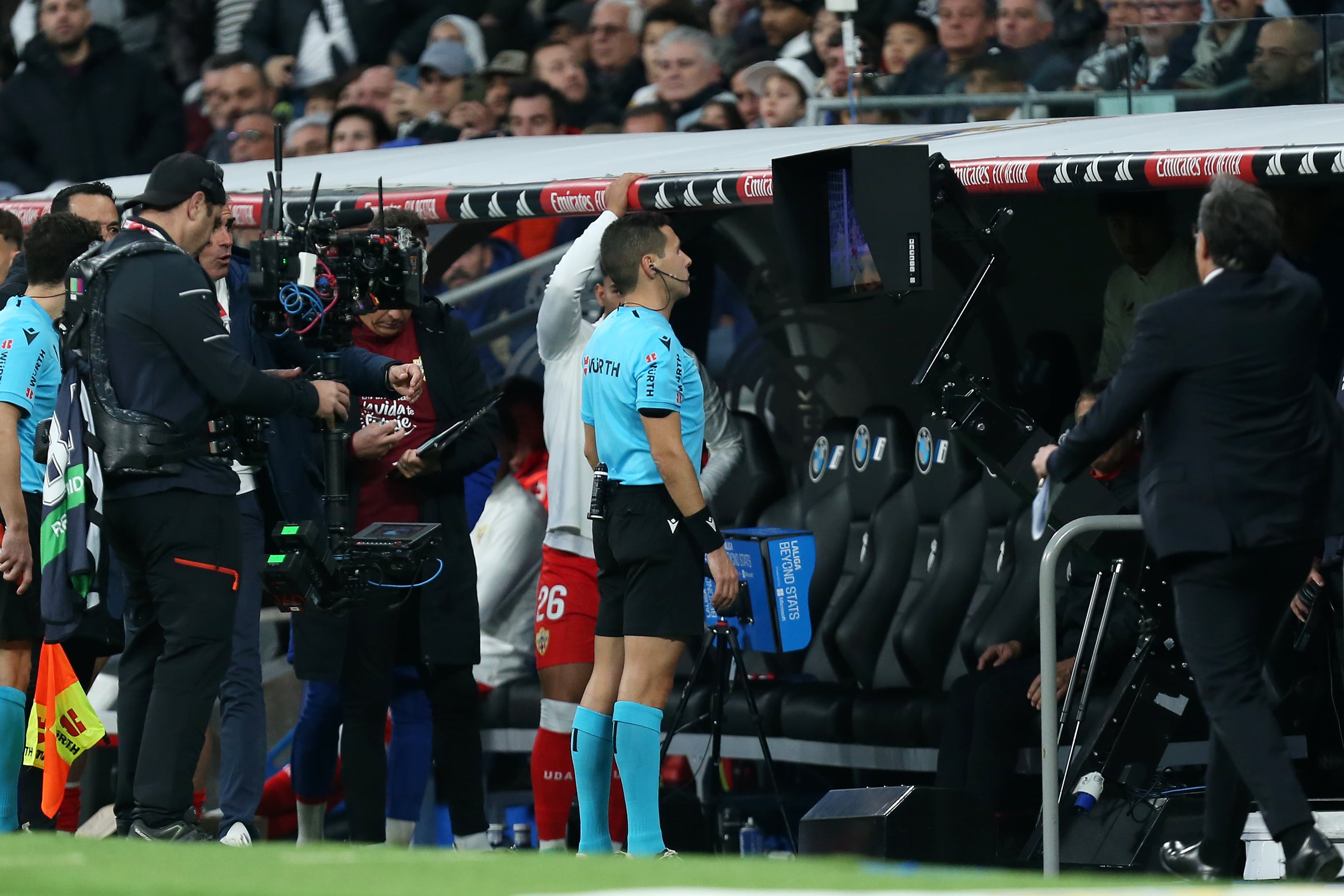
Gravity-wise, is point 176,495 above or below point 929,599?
above

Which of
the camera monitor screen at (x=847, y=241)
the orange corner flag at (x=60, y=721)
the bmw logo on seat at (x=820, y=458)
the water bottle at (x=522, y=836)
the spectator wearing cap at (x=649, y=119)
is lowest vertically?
the water bottle at (x=522, y=836)

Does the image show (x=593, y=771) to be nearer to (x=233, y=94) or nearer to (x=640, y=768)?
(x=640, y=768)

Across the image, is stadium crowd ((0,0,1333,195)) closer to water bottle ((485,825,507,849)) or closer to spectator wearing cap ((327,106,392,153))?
spectator wearing cap ((327,106,392,153))

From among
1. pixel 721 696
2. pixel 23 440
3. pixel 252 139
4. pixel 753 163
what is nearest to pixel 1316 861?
pixel 721 696

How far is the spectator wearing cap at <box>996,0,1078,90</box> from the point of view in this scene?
794cm

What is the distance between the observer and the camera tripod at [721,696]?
6457 millimetres

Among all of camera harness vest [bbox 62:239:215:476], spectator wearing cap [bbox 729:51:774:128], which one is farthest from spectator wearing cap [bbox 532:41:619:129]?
camera harness vest [bbox 62:239:215:476]

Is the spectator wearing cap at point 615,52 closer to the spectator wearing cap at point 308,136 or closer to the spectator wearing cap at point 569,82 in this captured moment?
the spectator wearing cap at point 569,82

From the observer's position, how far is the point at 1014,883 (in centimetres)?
310

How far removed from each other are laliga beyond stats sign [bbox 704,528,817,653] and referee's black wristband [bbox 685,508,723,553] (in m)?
1.06

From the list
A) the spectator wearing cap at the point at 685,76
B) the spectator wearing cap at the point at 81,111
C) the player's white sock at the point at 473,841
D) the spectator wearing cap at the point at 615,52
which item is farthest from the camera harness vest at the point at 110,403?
the spectator wearing cap at the point at 81,111

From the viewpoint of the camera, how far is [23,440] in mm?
5891

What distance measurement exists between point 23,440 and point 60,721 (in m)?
0.75

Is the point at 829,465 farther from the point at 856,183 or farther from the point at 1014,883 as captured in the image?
the point at 1014,883
